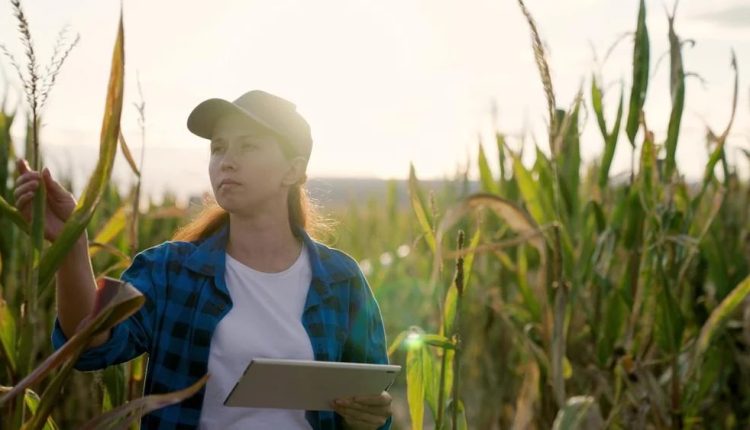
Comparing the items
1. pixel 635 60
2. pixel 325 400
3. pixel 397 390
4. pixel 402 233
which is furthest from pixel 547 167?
pixel 402 233

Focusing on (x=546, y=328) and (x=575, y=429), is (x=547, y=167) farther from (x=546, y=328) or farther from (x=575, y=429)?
(x=575, y=429)

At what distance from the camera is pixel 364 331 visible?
1.49 m

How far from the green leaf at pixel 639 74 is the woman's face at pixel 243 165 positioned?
73 cm

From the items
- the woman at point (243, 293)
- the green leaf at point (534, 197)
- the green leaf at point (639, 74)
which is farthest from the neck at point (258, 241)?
the green leaf at point (639, 74)

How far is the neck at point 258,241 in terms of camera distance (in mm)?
1427

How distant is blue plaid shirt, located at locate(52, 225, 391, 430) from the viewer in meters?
1.33

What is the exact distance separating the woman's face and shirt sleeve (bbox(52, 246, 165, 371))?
0.12 metres

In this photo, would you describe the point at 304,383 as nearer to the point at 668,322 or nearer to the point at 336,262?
the point at 336,262

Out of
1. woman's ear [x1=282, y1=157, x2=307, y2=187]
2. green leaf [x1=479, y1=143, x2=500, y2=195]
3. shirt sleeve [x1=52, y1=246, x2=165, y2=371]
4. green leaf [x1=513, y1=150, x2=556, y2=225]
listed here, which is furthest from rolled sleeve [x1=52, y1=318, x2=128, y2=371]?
green leaf [x1=479, y1=143, x2=500, y2=195]

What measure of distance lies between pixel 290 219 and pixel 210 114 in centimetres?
22

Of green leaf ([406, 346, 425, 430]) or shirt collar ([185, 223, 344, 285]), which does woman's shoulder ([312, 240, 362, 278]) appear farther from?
green leaf ([406, 346, 425, 430])

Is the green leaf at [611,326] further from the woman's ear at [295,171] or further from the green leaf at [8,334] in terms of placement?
the green leaf at [8,334]

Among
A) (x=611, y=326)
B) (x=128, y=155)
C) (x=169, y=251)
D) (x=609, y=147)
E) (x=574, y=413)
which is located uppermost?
(x=609, y=147)

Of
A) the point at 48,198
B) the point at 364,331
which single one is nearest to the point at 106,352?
the point at 48,198
